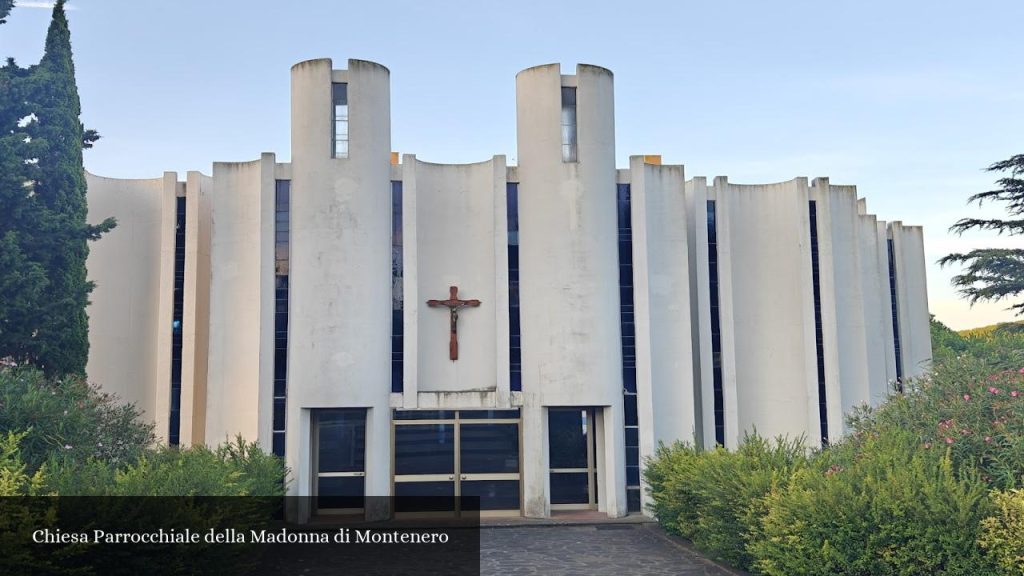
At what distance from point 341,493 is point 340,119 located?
8719 millimetres

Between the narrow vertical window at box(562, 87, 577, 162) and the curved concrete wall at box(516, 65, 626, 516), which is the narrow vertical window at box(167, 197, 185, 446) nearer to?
the curved concrete wall at box(516, 65, 626, 516)

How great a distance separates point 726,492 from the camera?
44.0 feet

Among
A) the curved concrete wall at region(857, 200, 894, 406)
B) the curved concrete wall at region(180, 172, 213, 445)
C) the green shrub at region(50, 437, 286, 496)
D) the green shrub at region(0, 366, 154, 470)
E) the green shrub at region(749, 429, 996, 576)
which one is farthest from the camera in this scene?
the curved concrete wall at region(857, 200, 894, 406)

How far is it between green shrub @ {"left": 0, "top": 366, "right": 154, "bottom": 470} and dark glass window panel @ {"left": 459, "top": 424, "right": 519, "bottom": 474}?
698 centimetres

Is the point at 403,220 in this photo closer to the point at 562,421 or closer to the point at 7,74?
the point at 562,421

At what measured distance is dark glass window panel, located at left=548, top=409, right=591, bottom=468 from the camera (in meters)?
20.0

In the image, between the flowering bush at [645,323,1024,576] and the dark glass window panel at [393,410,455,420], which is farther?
the dark glass window panel at [393,410,455,420]

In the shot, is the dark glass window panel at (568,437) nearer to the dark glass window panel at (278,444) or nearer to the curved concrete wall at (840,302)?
the dark glass window panel at (278,444)

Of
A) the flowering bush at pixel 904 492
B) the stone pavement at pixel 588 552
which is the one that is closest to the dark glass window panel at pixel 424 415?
the stone pavement at pixel 588 552

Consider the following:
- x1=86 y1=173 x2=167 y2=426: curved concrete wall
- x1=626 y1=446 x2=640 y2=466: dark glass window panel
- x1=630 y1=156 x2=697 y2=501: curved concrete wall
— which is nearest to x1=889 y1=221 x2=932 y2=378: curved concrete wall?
x1=630 y1=156 x2=697 y2=501: curved concrete wall

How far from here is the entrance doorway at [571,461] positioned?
1998cm

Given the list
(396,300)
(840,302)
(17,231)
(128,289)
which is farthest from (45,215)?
(840,302)

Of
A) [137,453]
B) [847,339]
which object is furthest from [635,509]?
[137,453]

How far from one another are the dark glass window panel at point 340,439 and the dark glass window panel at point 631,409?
241 inches
